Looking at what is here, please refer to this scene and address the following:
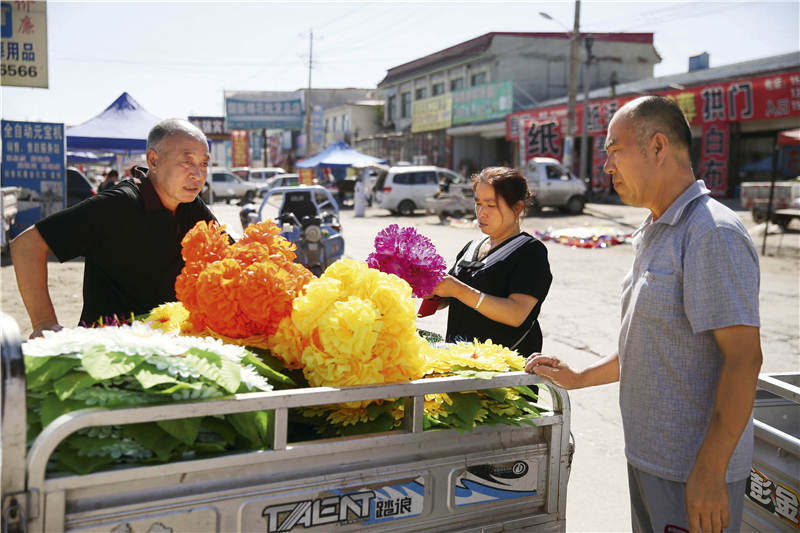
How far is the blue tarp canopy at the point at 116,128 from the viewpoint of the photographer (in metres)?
14.7

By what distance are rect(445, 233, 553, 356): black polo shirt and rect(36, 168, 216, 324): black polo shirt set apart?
130cm

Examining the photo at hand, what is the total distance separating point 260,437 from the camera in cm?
160

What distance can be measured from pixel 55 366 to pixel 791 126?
23781mm

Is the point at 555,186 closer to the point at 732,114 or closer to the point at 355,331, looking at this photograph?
the point at 732,114

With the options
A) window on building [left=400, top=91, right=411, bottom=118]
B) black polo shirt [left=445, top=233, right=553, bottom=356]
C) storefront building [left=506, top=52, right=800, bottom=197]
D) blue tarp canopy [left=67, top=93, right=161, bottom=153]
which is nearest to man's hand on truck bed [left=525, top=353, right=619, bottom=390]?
black polo shirt [left=445, top=233, right=553, bottom=356]

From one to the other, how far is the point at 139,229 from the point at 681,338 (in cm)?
208

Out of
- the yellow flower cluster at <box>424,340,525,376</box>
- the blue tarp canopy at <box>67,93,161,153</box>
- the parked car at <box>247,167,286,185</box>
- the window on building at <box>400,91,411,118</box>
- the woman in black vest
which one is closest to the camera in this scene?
the yellow flower cluster at <box>424,340,525,376</box>

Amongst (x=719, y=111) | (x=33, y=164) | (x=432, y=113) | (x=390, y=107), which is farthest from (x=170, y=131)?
(x=390, y=107)

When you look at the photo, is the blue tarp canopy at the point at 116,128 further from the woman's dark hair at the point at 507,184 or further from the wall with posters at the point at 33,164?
the woman's dark hair at the point at 507,184

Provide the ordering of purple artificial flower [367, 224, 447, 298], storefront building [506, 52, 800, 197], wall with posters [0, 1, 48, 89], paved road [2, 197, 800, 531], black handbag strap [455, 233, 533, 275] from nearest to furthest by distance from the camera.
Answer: purple artificial flower [367, 224, 447, 298] → black handbag strap [455, 233, 533, 275] → paved road [2, 197, 800, 531] → wall with posters [0, 1, 48, 89] → storefront building [506, 52, 800, 197]

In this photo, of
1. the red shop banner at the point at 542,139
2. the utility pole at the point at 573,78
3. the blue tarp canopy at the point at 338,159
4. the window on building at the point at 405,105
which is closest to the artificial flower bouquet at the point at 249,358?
the utility pole at the point at 573,78

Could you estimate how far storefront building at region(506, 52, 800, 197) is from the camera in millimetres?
19594

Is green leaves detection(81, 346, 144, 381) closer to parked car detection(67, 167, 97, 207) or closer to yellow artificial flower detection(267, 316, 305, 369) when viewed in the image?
yellow artificial flower detection(267, 316, 305, 369)

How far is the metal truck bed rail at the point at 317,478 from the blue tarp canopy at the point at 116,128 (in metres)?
14.6
